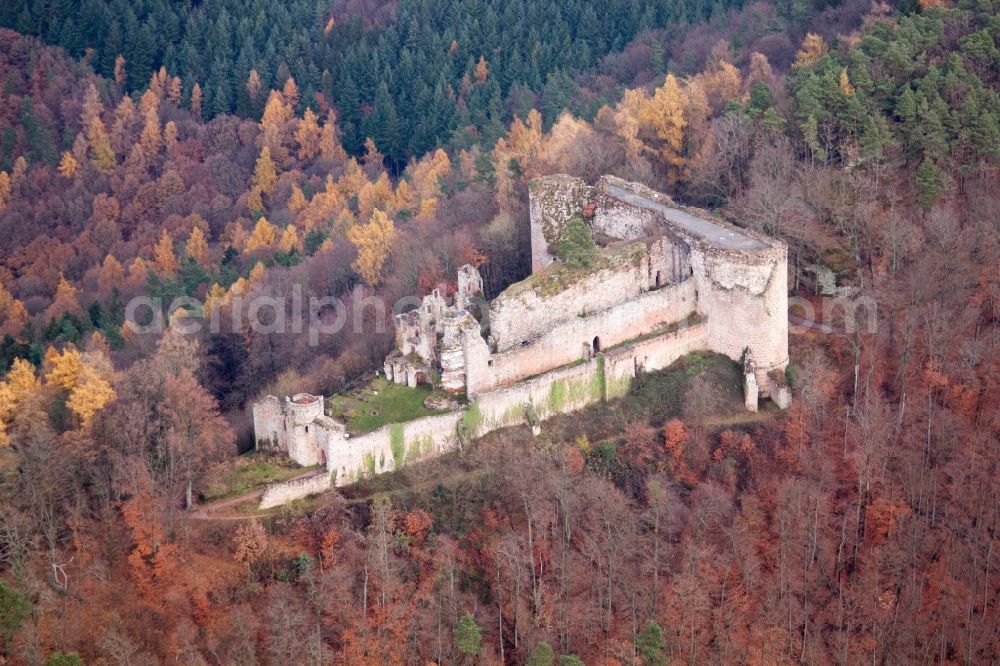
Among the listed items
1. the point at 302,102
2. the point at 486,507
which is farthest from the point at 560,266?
the point at 302,102

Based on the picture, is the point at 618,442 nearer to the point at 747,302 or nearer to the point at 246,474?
the point at 747,302

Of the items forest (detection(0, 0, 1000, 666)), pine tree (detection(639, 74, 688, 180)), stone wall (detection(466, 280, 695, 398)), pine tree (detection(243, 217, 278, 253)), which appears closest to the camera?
forest (detection(0, 0, 1000, 666))

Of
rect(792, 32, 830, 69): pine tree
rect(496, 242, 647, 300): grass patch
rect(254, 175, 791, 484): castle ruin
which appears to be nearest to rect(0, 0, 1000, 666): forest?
rect(792, 32, 830, 69): pine tree

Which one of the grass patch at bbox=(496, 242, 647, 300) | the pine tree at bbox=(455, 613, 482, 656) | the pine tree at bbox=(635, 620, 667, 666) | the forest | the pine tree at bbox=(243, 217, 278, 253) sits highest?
the grass patch at bbox=(496, 242, 647, 300)

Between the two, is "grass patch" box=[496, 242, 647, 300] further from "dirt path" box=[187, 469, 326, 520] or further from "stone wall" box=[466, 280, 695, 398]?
"dirt path" box=[187, 469, 326, 520]

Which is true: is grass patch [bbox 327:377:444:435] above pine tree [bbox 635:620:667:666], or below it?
above

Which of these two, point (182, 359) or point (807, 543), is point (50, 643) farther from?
point (807, 543)
